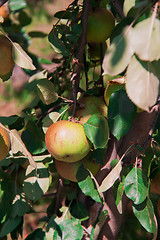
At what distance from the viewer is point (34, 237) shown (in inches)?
40.7

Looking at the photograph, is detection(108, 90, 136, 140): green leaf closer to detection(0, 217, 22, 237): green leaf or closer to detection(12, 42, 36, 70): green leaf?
detection(12, 42, 36, 70): green leaf

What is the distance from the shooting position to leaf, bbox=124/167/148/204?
2.46 feet

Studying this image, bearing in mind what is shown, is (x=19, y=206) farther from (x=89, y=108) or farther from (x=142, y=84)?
(x=142, y=84)

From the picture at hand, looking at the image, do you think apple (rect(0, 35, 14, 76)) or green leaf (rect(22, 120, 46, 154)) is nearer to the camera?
apple (rect(0, 35, 14, 76))

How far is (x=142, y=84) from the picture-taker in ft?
1.77

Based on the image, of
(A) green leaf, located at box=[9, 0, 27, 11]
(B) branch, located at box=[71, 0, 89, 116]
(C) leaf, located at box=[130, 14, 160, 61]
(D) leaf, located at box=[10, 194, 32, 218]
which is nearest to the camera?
(C) leaf, located at box=[130, 14, 160, 61]

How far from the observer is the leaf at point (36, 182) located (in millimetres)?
899

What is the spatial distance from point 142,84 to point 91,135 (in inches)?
10.0

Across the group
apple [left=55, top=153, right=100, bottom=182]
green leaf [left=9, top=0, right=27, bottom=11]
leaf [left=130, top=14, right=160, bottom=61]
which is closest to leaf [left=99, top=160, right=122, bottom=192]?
apple [left=55, top=153, right=100, bottom=182]

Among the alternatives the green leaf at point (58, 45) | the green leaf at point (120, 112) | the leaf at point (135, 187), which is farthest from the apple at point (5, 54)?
the leaf at point (135, 187)

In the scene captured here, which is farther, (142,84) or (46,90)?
(46,90)

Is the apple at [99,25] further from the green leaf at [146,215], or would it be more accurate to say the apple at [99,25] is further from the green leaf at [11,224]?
the green leaf at [11,224]

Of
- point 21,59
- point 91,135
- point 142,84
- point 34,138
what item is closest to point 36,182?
point 34,138

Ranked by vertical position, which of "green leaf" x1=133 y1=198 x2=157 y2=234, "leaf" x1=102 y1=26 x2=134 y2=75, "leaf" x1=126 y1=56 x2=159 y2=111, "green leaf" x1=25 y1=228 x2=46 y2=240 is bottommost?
"green leaf" x1=25 y1=228 x2=46 y2=240
